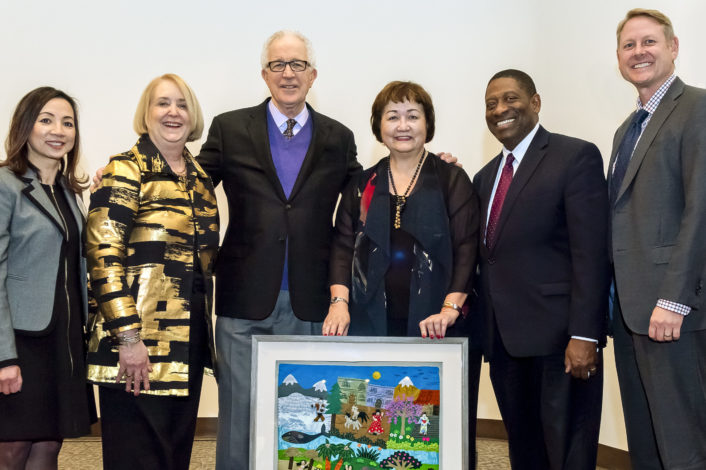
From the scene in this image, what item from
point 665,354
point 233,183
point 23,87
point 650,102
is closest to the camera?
point 665,354

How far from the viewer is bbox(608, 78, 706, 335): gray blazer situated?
6.89 feet

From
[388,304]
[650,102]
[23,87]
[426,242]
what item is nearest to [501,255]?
[426,242]

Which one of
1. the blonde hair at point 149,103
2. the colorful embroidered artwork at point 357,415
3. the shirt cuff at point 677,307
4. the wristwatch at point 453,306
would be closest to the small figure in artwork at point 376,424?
the colorful embroidered artwork at point 357,415

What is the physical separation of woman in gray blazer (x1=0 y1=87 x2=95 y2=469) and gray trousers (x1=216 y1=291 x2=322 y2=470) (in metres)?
0.53

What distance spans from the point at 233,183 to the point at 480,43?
271 cm

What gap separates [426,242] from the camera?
7.96 ft

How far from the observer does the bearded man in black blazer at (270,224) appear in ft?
8.51

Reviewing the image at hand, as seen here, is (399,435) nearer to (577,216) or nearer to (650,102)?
(577,216)

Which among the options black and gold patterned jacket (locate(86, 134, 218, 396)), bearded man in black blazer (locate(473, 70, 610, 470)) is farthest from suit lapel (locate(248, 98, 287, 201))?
bearded man in black blazer (locate(473, 70, 610, 470))

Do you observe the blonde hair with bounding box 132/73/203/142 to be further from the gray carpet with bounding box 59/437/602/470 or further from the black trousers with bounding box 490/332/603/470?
the gray carpet with bounding box 59/437/602/470

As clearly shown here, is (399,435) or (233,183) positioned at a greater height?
(233,183)

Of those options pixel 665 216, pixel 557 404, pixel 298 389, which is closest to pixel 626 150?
pixel 665 216

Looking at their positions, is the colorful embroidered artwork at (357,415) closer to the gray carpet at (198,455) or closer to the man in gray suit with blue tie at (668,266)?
the man in gray suit with blue tie at (668,266)

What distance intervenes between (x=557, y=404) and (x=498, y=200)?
81cm
